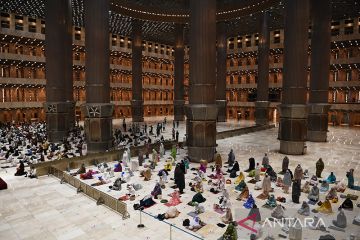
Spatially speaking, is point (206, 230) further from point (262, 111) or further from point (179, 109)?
point (179, 109)

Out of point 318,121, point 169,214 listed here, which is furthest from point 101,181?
point 318,121

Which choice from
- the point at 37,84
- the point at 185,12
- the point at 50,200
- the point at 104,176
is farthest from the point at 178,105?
the point at 50,200

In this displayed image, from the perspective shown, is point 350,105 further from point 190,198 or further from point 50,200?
point 50,200

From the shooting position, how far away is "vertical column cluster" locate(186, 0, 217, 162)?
52.1 feet

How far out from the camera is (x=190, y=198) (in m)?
10.3

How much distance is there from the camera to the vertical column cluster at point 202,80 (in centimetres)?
1589

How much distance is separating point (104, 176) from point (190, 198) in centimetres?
434

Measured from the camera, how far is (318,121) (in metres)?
23.7

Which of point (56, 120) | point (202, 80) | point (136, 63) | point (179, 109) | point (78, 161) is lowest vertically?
point (78, 161)

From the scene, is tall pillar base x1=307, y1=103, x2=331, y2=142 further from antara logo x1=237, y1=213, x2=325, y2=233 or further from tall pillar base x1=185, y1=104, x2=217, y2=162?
antara logo x1=237, y1=213, x2=325, y2=233

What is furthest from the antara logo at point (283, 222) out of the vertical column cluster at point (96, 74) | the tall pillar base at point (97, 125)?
the vertical column cluster at point (96, 74)

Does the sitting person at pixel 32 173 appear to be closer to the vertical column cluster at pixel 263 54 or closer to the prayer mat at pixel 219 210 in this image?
the prayer mat at pixel 219 210

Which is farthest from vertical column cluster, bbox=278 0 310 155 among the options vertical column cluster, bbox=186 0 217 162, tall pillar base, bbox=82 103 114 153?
tall pillar base, bbox=82 103 114 153

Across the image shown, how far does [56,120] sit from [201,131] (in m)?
13.5
